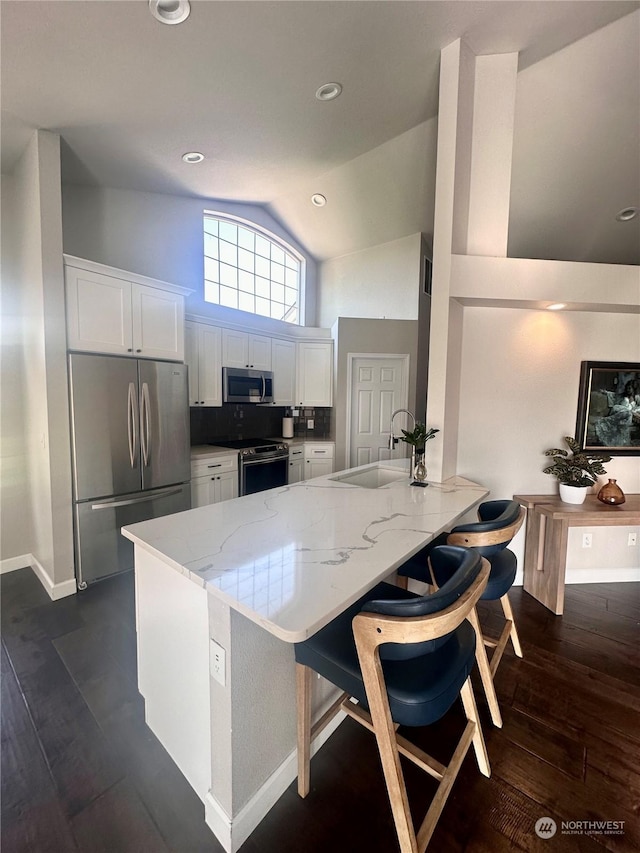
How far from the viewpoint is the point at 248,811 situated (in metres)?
1.18

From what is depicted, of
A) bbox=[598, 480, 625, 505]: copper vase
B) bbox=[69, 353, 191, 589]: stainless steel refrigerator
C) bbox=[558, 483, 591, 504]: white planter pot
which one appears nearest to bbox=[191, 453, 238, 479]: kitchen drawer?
Answer: bbox=[69, 353, 191, 589]: stainless steel refrigerator

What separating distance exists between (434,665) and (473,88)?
11.0 ft

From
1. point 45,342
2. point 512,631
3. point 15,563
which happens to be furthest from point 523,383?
point 15,563

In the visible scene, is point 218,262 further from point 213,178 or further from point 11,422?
point 11,422

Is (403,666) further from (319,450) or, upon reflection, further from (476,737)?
(319,450)

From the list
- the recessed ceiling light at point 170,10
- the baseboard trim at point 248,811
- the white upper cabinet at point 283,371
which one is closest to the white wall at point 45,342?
the recessed ceiling light at point 170,10

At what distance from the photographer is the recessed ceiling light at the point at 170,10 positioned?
1.70m

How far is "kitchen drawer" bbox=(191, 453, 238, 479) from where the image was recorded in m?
3.49

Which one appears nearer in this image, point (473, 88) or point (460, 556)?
point (460, 556)

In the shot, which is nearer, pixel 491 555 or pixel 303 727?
pixel 303 727

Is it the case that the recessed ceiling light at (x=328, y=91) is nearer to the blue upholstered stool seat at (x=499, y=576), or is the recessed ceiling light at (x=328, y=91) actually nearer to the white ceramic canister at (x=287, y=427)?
the blue upholstered stool seat at (x=499, y=576)

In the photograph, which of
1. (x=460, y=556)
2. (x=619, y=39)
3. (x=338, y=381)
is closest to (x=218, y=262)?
(x=338, y=381)

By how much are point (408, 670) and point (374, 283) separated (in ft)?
16.9

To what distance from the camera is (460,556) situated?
51.5 inches
